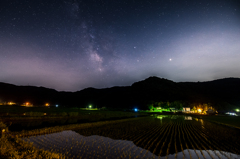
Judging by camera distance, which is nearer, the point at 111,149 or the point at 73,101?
the point at 111,149

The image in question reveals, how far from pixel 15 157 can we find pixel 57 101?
7109 inches

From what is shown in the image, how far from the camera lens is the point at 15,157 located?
5805 mm

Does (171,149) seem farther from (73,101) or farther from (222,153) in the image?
(73,101)

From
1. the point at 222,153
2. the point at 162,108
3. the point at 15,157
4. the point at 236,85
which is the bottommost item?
the point at 162,108

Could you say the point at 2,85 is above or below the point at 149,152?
above

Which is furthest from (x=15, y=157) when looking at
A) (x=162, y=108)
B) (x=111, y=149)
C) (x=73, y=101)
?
(x=73, y=101)

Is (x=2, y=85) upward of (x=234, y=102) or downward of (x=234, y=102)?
upward

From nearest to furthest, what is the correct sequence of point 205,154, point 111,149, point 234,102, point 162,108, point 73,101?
point 205,154
point 111,149
point 162,108
point 234,102
point 73,101

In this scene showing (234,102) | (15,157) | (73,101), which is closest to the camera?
(15,157)

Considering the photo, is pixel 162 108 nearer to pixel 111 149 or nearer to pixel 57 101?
pixel 111 149

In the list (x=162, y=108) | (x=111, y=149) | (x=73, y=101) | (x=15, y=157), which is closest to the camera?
(x=15, y=157)

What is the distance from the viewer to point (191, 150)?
968cm

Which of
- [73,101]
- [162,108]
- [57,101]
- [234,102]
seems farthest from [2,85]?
[234,102]

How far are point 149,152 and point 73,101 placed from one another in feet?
551
